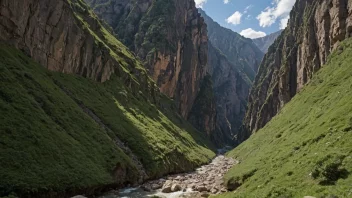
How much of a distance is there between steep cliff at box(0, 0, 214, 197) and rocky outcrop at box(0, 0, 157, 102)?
0.21 metres

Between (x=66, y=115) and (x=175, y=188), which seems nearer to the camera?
Answer: (x=175, y=188)

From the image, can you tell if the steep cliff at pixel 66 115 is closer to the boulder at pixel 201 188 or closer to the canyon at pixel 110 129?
the canyon at pixel 110 129

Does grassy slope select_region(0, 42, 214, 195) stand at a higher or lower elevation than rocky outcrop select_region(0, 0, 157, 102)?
lower

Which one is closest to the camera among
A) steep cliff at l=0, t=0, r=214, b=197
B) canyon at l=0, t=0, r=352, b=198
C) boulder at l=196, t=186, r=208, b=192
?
canyon at l=0, t=0, r=352, b=198

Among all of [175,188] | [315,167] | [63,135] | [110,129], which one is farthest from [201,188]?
[110,129]

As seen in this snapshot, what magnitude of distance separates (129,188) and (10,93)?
23387 millimetres

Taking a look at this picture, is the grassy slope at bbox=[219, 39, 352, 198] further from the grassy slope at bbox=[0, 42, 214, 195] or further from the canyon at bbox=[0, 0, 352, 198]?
the grassy slope at bbox=[0, 42, 214, 195]

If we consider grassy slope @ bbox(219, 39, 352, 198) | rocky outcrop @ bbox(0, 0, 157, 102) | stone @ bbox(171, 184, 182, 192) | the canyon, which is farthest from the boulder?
rocky outcrop @ bbox(0, 0, 157, 102)

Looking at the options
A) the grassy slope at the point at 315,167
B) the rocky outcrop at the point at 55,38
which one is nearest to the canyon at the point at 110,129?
the grassy slope at the point at 315,167

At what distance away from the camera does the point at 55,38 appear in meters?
76.0

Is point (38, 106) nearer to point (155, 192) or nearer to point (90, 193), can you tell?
point (90, 193)

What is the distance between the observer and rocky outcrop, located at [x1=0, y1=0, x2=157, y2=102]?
212ft

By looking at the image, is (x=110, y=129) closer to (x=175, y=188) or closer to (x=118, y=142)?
(x=118, y=142)

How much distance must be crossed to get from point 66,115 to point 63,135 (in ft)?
28.9
